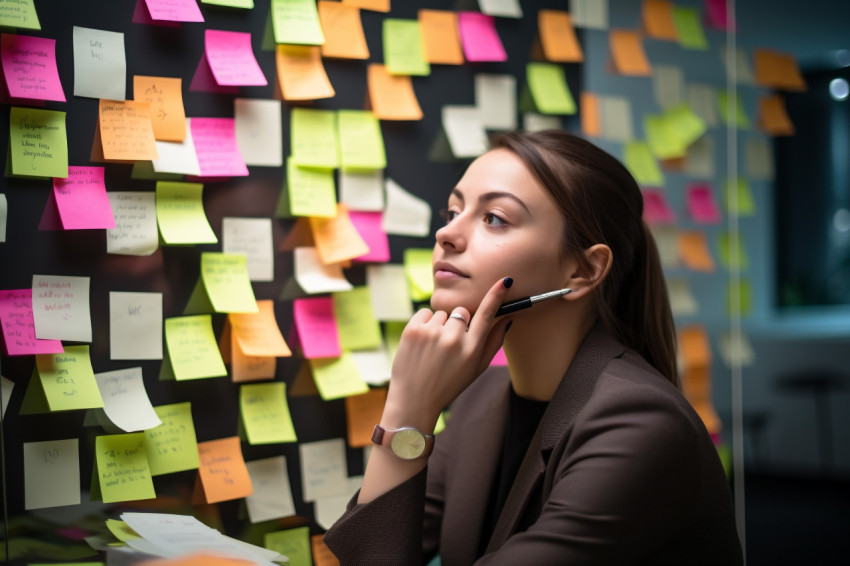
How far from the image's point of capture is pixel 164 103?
4.12 ft

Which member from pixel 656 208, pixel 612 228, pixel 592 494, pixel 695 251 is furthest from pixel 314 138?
pixel 695 251

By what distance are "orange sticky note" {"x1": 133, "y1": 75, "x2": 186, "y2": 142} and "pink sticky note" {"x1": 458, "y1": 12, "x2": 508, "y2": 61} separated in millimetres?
630

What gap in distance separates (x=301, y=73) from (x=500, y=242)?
523 mm

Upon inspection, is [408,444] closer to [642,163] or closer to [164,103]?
[164,103]

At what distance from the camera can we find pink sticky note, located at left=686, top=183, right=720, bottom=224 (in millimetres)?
1939

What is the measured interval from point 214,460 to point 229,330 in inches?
9.0

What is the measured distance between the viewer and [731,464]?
1.95 meters

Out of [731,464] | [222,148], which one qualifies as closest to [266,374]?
[222,148]

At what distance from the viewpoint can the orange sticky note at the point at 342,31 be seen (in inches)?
56.0

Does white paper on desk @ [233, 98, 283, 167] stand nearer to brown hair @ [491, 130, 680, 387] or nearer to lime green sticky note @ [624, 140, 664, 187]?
brown hair @ [491, 130, 680, 387]

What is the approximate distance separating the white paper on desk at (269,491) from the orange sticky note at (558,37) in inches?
42.7

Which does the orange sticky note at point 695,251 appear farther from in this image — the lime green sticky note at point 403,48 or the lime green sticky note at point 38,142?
the lime green sticky note at point 38,142

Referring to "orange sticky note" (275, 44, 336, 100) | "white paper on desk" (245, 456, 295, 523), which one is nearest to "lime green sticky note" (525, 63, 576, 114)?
"orange sticky note" (275, 44, 336, 100)

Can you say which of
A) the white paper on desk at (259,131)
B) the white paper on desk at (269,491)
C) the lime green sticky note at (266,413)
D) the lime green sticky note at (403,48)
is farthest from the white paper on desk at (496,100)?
the white paper on desk at (269,491)
